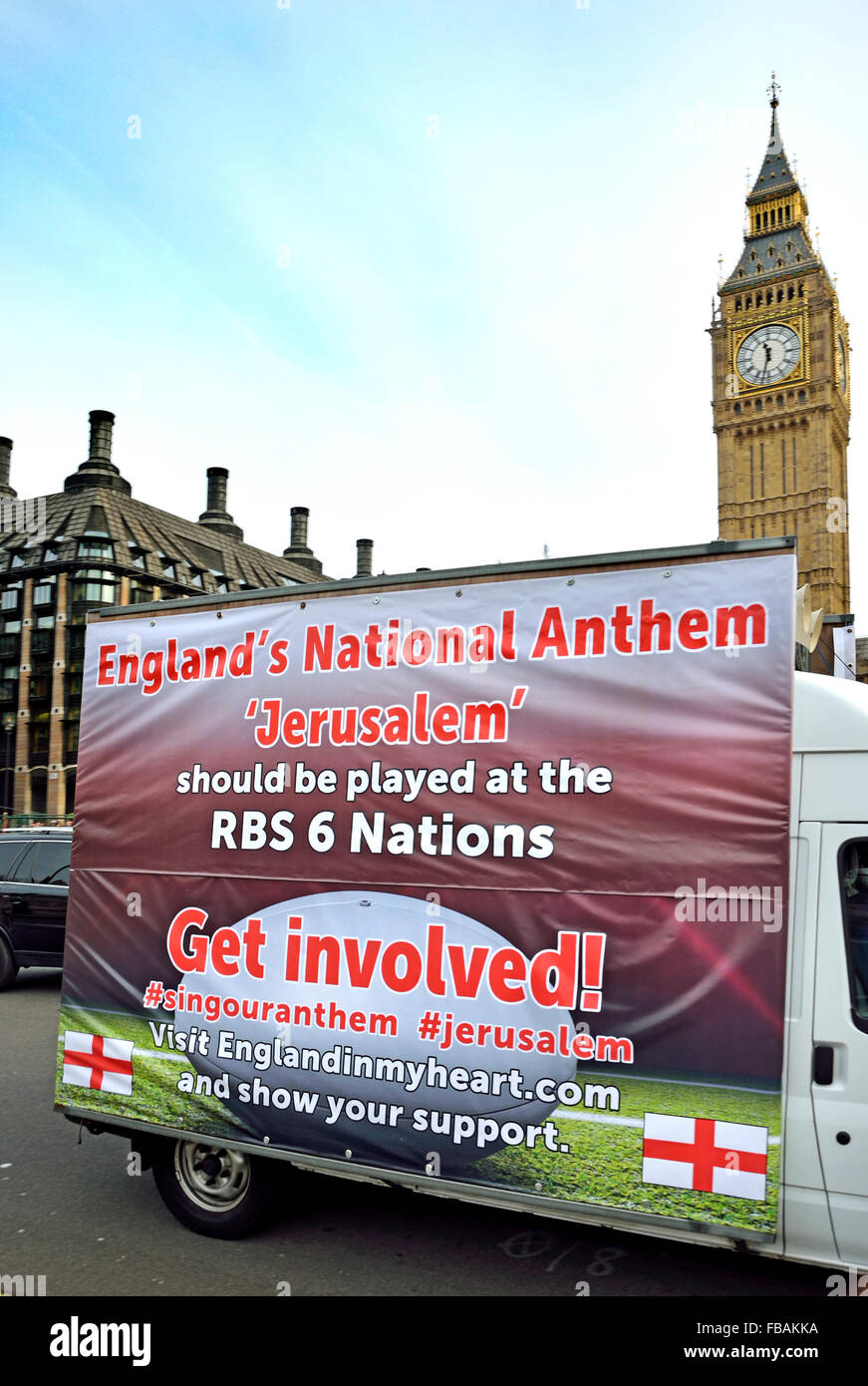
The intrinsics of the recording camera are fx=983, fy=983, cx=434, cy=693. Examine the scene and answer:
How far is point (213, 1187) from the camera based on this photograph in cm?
477

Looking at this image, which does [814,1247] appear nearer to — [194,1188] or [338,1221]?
[338,1221]

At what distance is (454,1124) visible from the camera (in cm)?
396

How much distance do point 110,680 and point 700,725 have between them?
311 centimetres

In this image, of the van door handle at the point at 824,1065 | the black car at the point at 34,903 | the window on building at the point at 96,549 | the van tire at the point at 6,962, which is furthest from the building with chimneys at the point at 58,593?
the van door handle at the point at 824,1065

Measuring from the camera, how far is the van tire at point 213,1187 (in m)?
4.62

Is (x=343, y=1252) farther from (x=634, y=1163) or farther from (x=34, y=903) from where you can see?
(x=34, y=903)

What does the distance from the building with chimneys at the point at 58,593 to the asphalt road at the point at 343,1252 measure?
5410cm

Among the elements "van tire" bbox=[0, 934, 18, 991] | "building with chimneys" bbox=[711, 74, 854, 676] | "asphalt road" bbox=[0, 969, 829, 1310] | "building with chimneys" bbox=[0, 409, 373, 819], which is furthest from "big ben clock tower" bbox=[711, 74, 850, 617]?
"asphalt road" bbox=[0, 969, 829, 1310]

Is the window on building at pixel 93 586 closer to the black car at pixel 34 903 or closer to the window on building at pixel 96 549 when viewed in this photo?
the window on building at pixel 96 549

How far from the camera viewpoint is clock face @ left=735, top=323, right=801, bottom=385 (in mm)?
86938

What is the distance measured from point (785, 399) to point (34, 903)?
8841 centimetres

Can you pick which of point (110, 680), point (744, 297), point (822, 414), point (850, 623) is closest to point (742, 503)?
point (822, 414)

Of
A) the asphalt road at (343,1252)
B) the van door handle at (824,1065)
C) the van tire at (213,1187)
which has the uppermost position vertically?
the van door handle at (824,1065)

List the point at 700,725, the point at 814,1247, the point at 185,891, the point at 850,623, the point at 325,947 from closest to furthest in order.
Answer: the point at 814,1247, the point at 700,725, the point at 325,947, the point at 185,891, the point at 850,623
